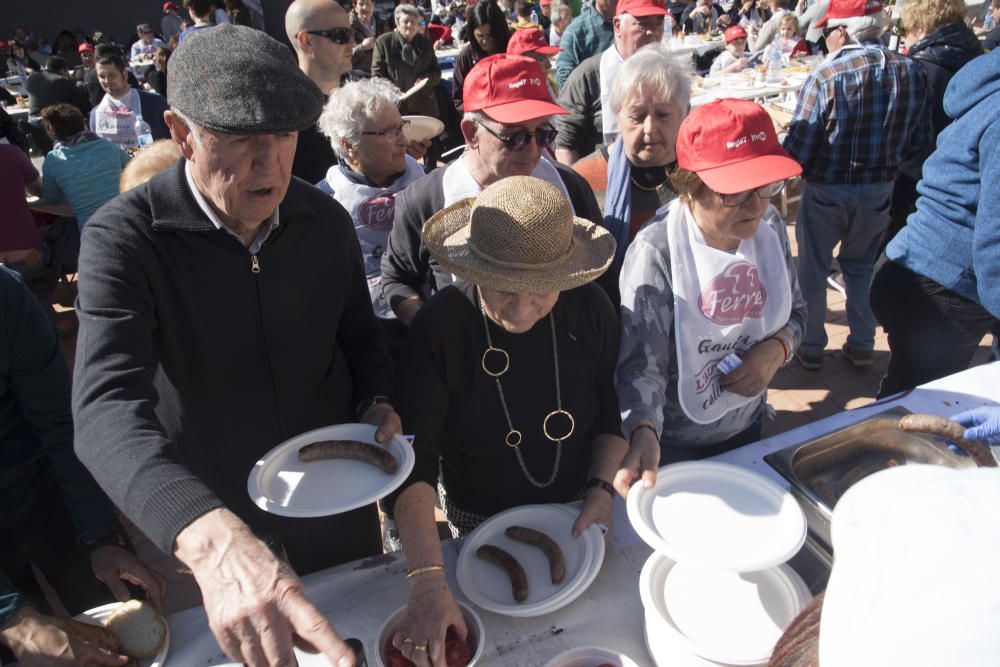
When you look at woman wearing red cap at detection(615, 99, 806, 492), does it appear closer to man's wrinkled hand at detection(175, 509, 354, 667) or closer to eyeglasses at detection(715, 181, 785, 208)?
eyeglasses at detection(715, 181, 785, 208)

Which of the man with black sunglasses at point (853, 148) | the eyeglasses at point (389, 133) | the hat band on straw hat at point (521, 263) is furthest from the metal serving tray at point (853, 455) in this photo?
the man with black sunglasses at point (853, 148)

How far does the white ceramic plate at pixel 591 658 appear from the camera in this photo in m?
1.40

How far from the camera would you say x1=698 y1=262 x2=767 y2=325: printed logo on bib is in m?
1.98

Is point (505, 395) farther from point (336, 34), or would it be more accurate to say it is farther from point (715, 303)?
point (336, 34)

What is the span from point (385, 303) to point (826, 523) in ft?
5.96

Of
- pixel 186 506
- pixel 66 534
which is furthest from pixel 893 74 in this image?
pixel 66 534

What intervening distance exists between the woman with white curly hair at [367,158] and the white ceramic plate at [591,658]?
182 cm

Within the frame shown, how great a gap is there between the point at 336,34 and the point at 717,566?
352cm

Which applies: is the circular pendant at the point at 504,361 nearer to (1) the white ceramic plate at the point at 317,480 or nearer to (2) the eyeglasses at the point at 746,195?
(1) the white ceramic plate at the point at 317,480

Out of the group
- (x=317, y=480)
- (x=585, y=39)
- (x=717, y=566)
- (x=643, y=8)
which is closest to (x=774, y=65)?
(x=585, y=39)

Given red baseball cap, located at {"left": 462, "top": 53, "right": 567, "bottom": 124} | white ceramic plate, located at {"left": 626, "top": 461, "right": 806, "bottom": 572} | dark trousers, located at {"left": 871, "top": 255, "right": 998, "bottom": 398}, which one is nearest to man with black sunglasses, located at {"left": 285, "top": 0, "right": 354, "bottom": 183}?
red baseball cap, located at {"left": 462, "top": 53, "right": 567, "bottom": 124}

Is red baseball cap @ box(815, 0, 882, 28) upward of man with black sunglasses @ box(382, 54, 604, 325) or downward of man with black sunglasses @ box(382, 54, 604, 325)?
upward

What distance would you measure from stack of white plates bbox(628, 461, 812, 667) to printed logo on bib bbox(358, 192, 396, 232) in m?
1.81

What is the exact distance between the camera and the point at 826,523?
5.40 feet
